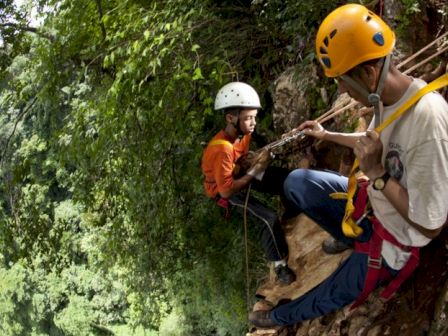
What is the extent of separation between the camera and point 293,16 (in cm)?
448

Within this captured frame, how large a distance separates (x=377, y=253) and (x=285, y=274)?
49.3 inches

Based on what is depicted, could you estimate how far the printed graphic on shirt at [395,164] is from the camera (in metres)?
1.96

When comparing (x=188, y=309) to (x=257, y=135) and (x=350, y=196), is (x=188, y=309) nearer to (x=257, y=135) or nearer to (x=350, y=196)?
(x=257, y=135)

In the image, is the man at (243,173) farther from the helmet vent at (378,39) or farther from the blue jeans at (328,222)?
the helmet vent at (378,39)

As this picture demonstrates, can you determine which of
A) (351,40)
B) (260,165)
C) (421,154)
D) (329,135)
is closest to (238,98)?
(260,165)

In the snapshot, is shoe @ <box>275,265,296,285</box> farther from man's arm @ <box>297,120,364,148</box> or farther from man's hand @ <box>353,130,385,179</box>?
man's hand @ <box>353,130,385,179</box>

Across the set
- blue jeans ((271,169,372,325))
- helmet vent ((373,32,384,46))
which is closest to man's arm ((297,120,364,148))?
blue jeans ((271,169,372,325))

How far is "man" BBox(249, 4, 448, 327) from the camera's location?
1.81 m

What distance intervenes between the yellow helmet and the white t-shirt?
21 centimetres

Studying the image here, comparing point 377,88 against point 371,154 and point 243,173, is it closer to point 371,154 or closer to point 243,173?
point 371,154

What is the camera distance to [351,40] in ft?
6.45

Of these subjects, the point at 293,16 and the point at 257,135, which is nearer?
the point at 293,16

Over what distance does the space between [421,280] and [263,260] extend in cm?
380

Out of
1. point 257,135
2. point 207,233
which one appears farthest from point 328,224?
point 207,233
